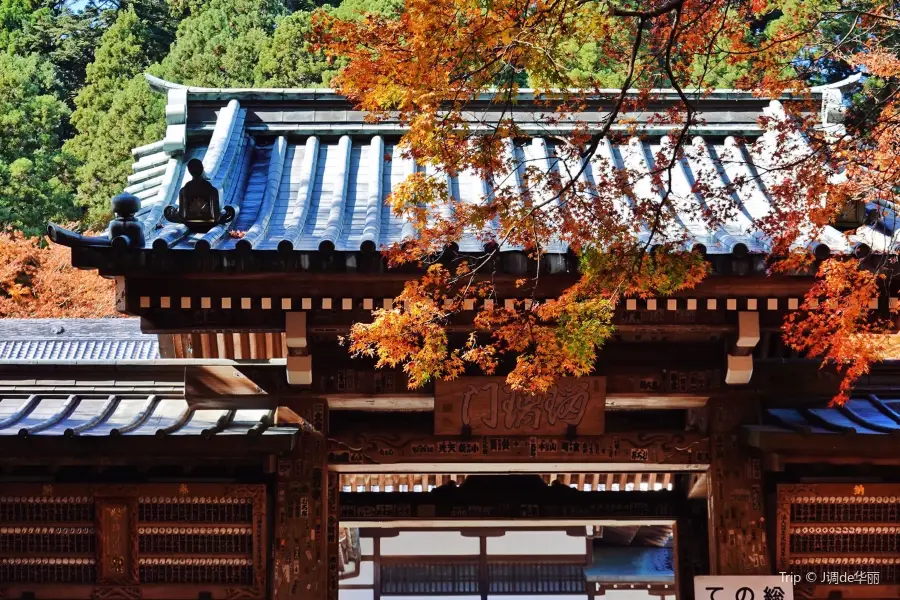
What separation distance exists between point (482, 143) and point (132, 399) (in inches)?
151

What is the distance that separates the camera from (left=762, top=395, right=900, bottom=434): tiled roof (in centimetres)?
695

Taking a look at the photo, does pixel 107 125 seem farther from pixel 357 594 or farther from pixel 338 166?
pixel 338 166

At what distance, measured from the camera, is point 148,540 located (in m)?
7.32

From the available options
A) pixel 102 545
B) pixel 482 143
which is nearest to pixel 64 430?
pixel 102 545

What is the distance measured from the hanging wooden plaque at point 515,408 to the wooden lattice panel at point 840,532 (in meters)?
1.45

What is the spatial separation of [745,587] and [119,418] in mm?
4566

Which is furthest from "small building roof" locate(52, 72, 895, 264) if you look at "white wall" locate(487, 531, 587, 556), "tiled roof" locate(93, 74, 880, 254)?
"white wall" locate(487, 531, 587, 556)

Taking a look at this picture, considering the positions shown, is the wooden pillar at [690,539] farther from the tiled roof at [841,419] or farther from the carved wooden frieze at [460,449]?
the tiled roof at [841,419]

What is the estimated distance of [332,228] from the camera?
22.7 ft

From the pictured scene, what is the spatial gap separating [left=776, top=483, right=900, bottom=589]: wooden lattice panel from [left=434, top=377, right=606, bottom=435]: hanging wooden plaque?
1.45 m

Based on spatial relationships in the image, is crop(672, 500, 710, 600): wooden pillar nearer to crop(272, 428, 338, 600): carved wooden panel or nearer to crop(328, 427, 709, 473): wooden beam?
crop(328, 427, 709, 473): wooden beam

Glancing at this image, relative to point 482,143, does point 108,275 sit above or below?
below

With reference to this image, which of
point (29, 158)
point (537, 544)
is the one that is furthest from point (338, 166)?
point (29, 158)

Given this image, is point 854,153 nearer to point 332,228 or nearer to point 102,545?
point 332,228
